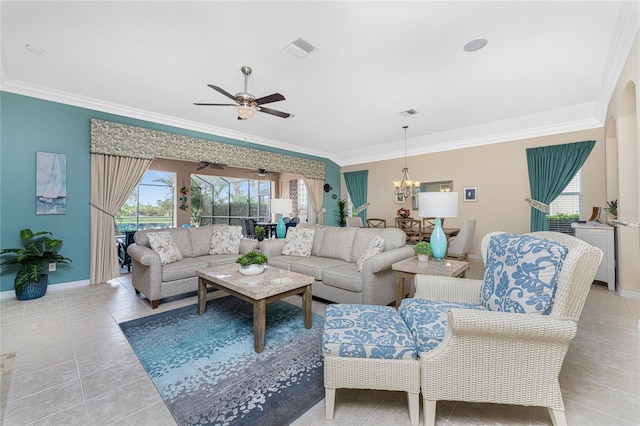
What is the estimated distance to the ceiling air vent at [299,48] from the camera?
104 inches

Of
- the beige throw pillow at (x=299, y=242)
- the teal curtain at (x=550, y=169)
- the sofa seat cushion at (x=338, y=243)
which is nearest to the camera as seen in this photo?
the sofa seat cushion at (x=338, y=243)

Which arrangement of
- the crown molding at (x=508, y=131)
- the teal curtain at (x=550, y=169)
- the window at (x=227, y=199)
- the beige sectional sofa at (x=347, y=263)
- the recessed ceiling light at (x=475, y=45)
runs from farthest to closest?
1. the window at (x=227, y=199)
2. the teal curtain at (x=550, y=169)
3. the crown molding at (x=508, y=131)
4. the beige sectional sofa at (x=347, y=263)
5. the recessed ceiling light at (x=475, y=45)

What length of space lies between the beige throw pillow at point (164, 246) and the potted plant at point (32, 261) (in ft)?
4.58

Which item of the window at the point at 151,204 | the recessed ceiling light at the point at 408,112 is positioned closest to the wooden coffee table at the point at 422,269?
the recessed ceiling light at the point at 408,112

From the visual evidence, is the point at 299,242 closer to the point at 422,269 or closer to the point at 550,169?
the point at 422,269

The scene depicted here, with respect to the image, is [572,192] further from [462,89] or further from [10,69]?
[10,69]

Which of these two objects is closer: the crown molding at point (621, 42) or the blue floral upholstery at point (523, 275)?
the blue floral upholstery at point (523, 275)

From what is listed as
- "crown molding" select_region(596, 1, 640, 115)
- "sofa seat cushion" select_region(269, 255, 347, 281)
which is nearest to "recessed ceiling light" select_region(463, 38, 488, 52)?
"crown molding" select_region(596, 1, 640, 115)

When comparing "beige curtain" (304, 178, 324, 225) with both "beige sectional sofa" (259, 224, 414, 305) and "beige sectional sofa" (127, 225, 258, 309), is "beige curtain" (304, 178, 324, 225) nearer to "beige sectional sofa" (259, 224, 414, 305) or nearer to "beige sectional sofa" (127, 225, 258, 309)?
"beige sectional sofa" (259, 224, 414, 305)

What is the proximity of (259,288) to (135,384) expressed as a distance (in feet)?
3.32

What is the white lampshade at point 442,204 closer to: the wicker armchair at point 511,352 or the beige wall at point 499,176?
the wicker armchair at point 511,352

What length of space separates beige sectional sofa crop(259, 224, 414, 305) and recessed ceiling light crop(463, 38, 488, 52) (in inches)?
83.5

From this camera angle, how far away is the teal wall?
349cm

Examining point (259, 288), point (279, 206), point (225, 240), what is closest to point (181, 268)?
point (225, 240)
